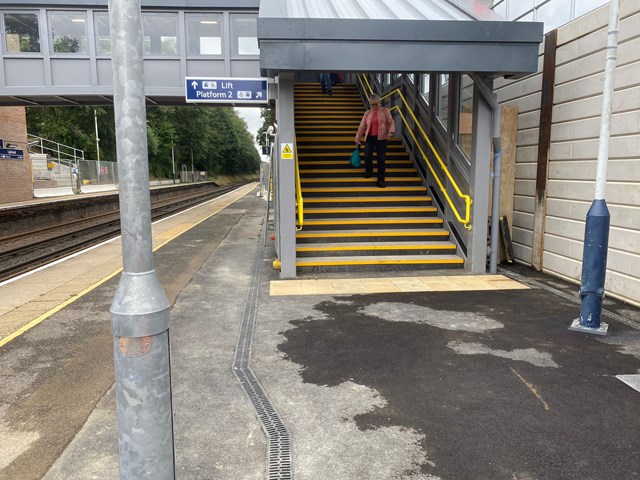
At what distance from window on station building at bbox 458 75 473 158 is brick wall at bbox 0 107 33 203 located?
23701 millimetres

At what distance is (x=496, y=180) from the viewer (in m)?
8.04

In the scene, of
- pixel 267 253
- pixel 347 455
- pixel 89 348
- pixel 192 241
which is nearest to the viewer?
pixel 347 455

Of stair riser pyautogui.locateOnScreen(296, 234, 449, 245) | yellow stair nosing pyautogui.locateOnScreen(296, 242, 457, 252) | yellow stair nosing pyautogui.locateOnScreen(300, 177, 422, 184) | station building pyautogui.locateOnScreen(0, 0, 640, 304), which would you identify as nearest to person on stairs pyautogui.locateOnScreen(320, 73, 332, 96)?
station building pyautogui.locateOnScreen(0, 0, 640, 304)

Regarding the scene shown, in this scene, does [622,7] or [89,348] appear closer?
[89,348]

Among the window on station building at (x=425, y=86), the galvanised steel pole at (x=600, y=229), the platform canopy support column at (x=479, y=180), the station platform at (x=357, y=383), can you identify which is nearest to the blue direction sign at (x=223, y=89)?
the window on station building at (x=425, y=86)

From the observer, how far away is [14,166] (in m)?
25.5

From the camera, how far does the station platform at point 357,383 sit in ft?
9.67

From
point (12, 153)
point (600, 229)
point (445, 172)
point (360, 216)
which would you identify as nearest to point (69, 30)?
point (360, 216)

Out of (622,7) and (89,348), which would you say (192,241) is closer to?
(89,348)

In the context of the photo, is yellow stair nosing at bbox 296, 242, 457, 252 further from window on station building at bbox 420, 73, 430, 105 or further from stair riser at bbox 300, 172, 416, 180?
window on station building at bbox 420, 73, 430, 105

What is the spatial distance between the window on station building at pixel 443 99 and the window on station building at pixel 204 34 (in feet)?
26.2

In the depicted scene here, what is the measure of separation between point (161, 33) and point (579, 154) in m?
13.0

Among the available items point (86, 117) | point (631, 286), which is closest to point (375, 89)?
point (631, 286)

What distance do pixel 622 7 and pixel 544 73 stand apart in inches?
69.9
